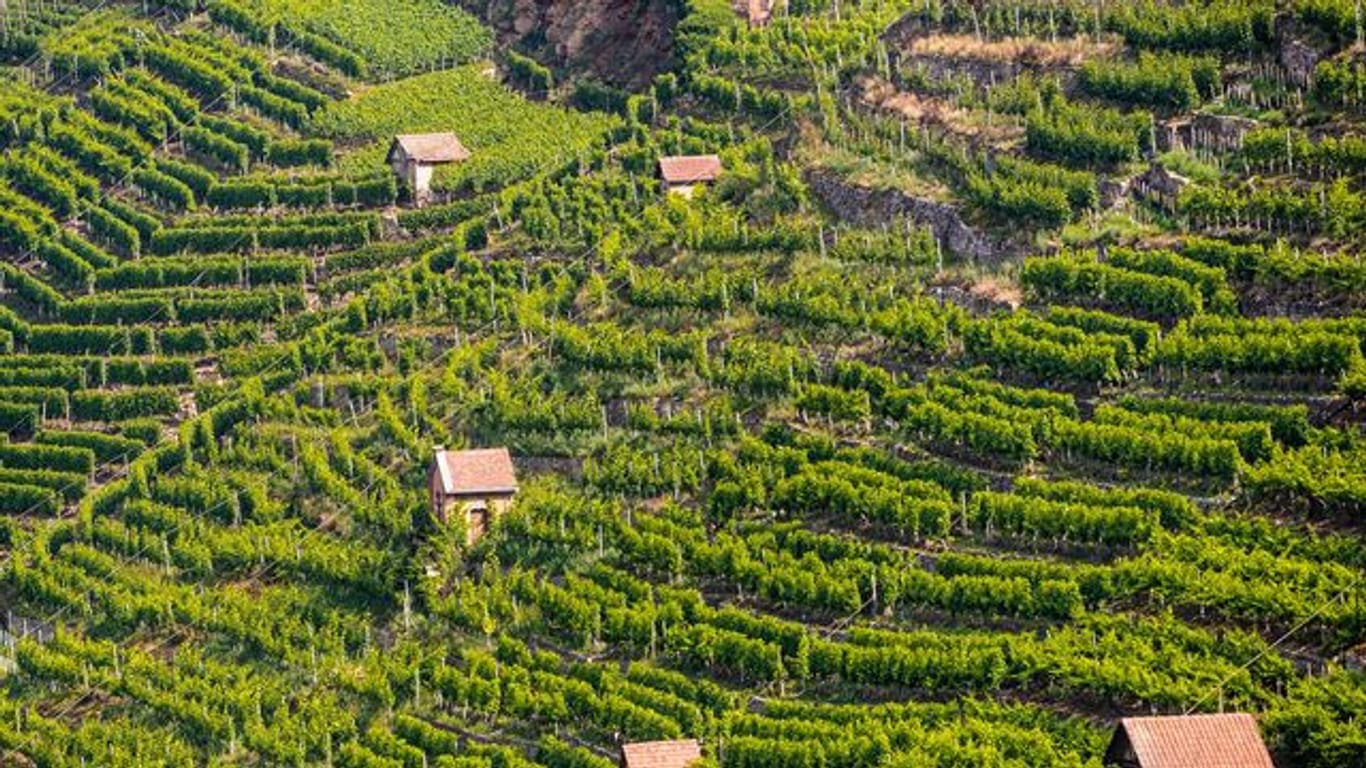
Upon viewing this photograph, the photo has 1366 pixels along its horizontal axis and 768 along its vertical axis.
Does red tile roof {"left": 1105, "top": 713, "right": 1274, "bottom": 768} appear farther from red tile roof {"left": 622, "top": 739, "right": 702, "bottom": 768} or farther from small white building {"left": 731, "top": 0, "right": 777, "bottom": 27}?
small white building {"left": 731, "top": 0, "right": 777, "bottom": 27}

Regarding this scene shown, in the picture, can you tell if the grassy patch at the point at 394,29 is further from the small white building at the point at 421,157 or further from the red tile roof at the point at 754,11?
the red tile roof at the point at 754,11

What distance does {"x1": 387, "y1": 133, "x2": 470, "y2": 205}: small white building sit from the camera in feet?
343

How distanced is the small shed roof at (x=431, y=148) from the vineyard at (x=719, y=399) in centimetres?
66

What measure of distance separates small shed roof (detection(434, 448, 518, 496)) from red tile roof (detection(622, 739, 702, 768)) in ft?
41.1

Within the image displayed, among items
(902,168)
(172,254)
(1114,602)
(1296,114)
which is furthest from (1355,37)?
(172,254)

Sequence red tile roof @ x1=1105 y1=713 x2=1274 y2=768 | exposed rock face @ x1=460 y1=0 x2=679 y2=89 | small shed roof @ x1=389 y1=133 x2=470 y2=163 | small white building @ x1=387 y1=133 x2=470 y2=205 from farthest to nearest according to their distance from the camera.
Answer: exposed rock face @ x1=460 y1=0 x2=679 y2=89
small shed roof @ x1=389 y1=133 x2=470 y2=163
small white building @ x1=387 y1=133 x2=470 y2=205
red tile roof @ x1=1105 y1=713 x2=1274 y2=768

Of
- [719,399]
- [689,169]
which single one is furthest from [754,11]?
[719,399]

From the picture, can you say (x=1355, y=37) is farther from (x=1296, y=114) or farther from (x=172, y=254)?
(x=172, y=254)

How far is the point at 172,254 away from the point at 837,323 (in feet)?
74.2

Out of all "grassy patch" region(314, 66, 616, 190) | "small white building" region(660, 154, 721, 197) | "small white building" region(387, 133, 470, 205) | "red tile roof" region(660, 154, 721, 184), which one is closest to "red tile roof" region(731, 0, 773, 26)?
"grassy patch" region(314, 66, 616, 190)

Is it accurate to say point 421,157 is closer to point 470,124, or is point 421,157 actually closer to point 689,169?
point 470,124

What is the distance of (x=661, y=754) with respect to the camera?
253 feet

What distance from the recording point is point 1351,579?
76.2 metres

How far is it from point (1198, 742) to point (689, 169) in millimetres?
32927
